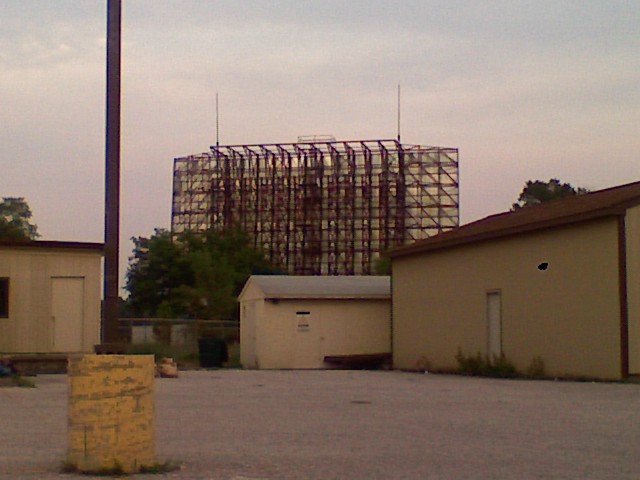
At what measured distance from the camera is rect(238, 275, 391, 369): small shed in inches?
1344

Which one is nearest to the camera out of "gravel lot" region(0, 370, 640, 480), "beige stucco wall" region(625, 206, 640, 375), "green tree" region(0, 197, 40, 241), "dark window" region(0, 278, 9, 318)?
"gravel lot" region(0, 370, 640, 480)

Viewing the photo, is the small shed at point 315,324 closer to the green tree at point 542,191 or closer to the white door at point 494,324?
the white door at point 494,324

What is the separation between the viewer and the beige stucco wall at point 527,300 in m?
22.0

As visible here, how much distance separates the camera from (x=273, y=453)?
404 inches

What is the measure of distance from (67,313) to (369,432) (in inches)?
712

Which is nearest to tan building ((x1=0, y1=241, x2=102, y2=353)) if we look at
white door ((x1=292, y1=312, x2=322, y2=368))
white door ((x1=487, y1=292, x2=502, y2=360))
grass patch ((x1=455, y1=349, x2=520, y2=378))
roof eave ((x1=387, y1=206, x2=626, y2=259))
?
white door ((x1=292, y1=312, x2=322, y2=368))

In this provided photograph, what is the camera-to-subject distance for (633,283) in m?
21.7

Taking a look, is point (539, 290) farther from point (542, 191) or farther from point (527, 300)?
point (542, 191)

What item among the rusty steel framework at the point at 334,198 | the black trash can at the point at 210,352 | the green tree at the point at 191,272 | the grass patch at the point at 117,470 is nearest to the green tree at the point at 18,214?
the green tree at the point at 191,272

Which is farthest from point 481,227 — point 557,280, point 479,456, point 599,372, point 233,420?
point 479,456

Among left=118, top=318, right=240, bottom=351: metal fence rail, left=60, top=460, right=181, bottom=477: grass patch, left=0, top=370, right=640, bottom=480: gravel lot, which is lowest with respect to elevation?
left=0, top=370, right=640, bottom=480: gravel lot

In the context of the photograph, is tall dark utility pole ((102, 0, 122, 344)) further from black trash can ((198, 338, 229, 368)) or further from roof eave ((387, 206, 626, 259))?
black trash can ((198, 338, 229, 368))

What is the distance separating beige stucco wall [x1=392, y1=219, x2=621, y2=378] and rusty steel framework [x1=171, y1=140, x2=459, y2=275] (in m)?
44.0

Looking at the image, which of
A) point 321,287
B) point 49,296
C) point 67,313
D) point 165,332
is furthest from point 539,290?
point 165,332
